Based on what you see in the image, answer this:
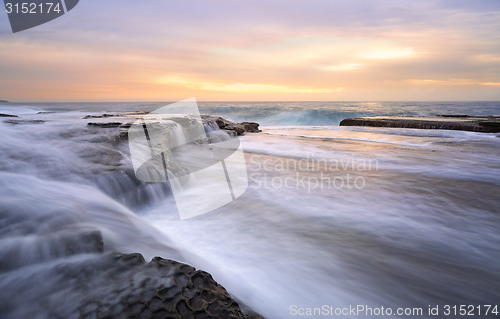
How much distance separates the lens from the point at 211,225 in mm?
2980

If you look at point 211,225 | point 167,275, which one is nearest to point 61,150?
point 211,225

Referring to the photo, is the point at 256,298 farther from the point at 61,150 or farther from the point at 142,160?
the point at 61,150

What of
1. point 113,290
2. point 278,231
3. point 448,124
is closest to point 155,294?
point 113,290

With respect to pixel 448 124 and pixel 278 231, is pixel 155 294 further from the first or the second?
pixel 448 124

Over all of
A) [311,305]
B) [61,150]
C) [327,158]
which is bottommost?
[311,305]

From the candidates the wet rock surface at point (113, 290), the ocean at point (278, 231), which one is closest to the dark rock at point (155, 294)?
the wet rock surface at point (113, 290)

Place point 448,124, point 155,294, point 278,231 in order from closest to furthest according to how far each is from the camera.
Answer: point 155,294, point 278,231, point 448,124

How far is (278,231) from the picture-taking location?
2.89m

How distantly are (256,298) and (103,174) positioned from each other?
2401 mm

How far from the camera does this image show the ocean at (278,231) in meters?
A: 1.78

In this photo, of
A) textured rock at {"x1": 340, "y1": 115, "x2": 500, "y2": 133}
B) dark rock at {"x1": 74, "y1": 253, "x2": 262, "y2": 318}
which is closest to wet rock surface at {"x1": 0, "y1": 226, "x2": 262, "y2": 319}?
dark rock at {"x1": 74, "y1": 253, "x2": 262, "y2": 318}

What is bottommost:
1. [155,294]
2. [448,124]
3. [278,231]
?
[278,231]

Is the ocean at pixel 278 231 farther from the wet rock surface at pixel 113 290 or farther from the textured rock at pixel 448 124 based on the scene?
the textured rock at pixel 448 124

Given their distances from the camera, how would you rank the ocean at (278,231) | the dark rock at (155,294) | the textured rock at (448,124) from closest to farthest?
the dark rock at (155,294)
the ocean at (278,231)
the textured rock at (448,124)
